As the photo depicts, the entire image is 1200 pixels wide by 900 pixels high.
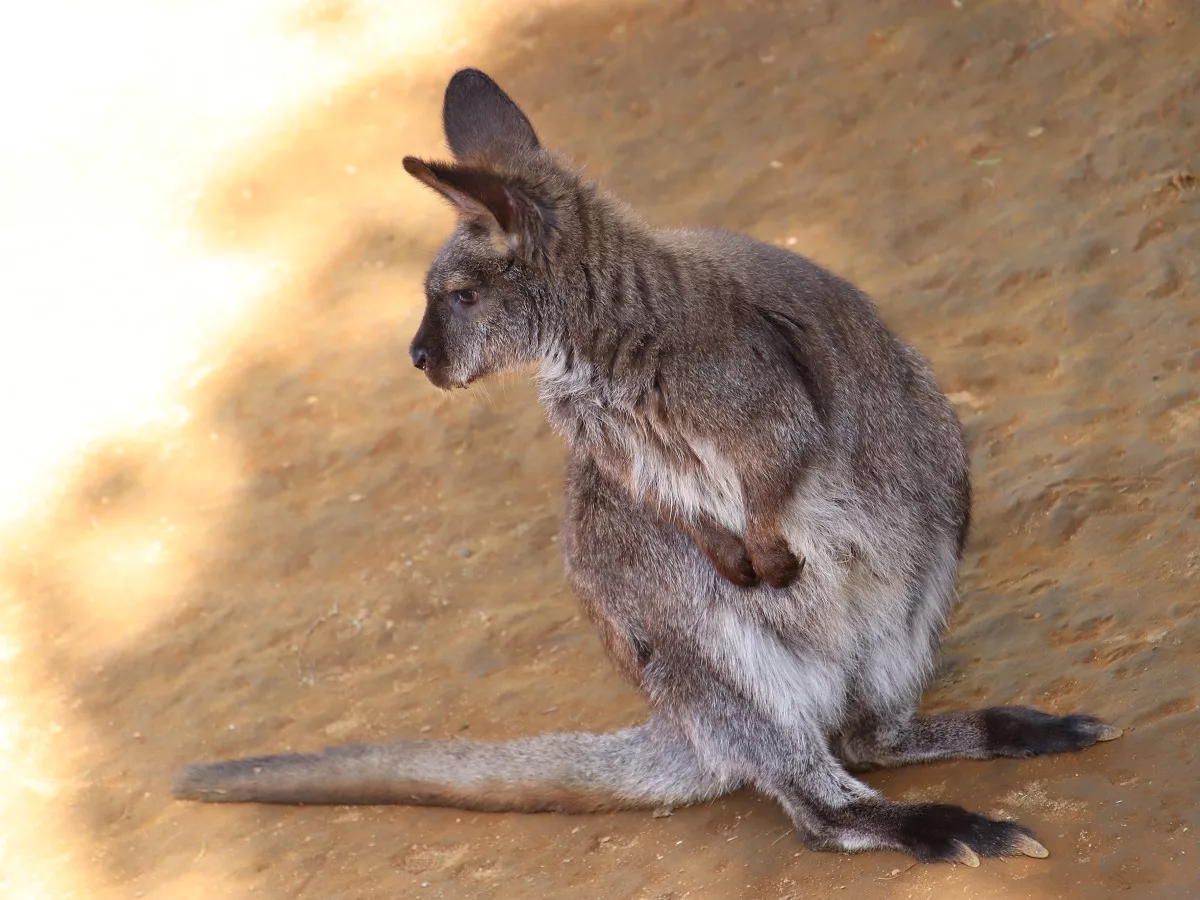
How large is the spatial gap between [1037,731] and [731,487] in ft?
3.06

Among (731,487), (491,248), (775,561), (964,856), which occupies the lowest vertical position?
(964,856)

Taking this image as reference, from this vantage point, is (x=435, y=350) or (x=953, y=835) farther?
(x=435, y=350)

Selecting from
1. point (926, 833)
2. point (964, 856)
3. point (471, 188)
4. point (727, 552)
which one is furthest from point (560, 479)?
point (964, 856)

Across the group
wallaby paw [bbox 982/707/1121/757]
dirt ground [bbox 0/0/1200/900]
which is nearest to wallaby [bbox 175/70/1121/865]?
wallaby paw [bbox 982/707/1121/757]

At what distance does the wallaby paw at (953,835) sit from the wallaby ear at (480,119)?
1.81 m

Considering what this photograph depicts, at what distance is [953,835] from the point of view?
3055 millimetres

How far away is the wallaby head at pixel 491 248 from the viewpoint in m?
3.20

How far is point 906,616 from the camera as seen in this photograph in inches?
138

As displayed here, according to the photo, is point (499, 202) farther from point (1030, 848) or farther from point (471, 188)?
point (1030, 848)

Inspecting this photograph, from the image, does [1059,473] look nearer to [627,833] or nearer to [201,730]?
[627,833]

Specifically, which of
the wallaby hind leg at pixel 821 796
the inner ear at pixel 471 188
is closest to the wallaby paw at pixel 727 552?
the wallaby hind leg at pixel 821 796

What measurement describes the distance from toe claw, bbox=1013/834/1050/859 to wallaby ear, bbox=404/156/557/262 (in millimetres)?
1668

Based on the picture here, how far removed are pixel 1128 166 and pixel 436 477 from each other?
3.04 meters

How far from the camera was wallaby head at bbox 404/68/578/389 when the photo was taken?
126 inches
